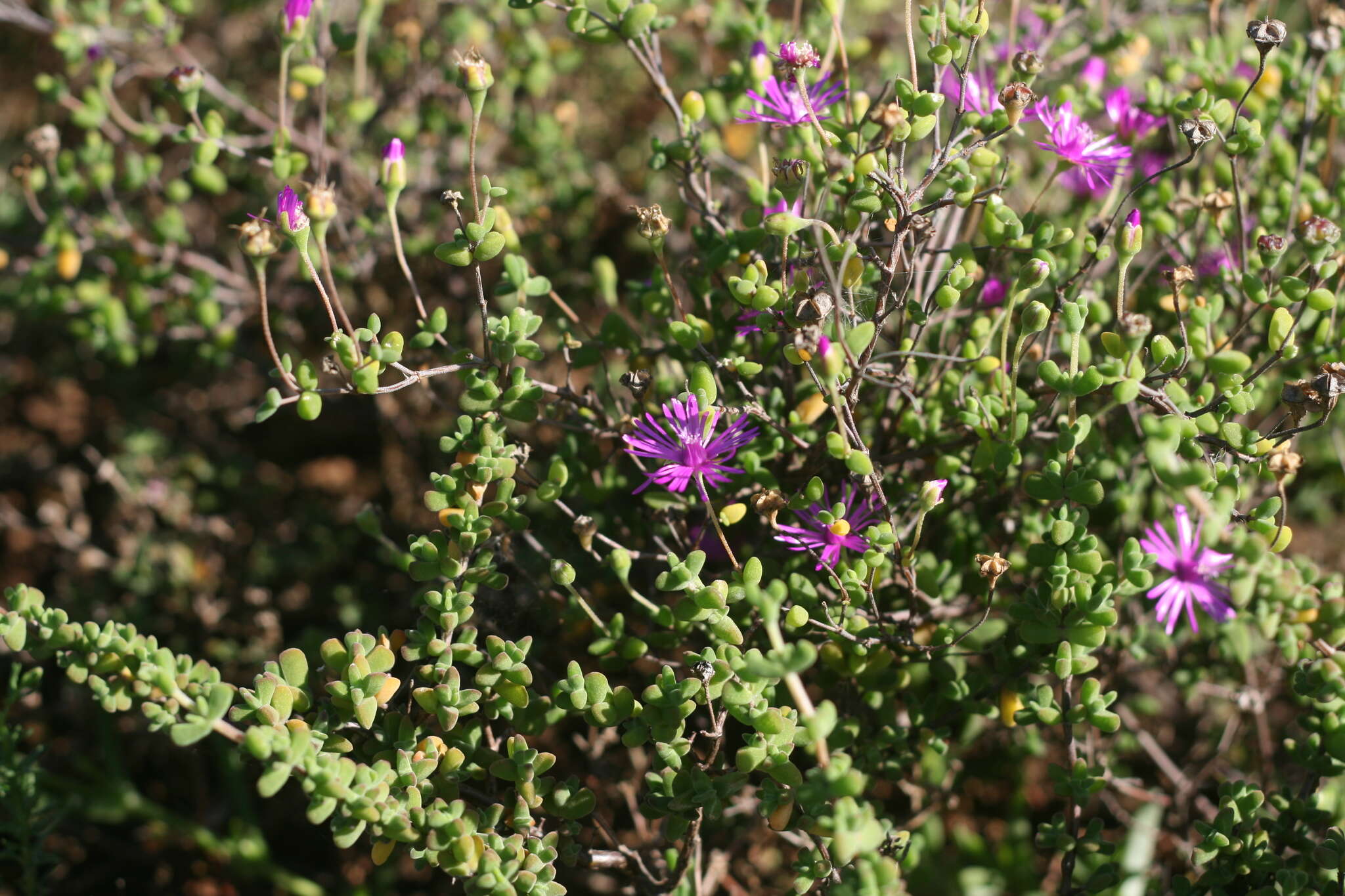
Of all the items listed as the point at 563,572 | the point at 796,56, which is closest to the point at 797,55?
the point at 796,56

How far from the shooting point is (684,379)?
162 cm

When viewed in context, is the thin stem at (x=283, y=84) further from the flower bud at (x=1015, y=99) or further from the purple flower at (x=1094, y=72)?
the purple flower at (x=1094, y=72)

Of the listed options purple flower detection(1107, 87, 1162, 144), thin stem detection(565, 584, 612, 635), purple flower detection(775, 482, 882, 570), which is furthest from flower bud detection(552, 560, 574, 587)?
purple flower detection(1107, 87, 1162, 144)

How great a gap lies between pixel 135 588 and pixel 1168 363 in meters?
1.98

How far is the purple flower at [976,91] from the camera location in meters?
1.52

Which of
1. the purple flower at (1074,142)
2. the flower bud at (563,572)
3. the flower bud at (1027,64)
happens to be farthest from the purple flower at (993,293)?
the flower bud at (563,572)

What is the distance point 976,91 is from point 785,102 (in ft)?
1.00

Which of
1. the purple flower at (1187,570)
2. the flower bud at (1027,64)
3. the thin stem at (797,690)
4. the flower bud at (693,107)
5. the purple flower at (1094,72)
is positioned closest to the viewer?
the thin stem at (797,690)

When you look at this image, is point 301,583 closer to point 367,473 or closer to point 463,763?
point 367,473

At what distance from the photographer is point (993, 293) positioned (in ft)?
5.03

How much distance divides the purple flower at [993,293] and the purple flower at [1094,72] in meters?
0.46

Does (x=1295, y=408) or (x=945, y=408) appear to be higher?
(x=1295, y=408)

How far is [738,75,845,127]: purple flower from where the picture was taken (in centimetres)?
142

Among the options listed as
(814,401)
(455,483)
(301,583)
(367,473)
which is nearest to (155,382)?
(367,473)
